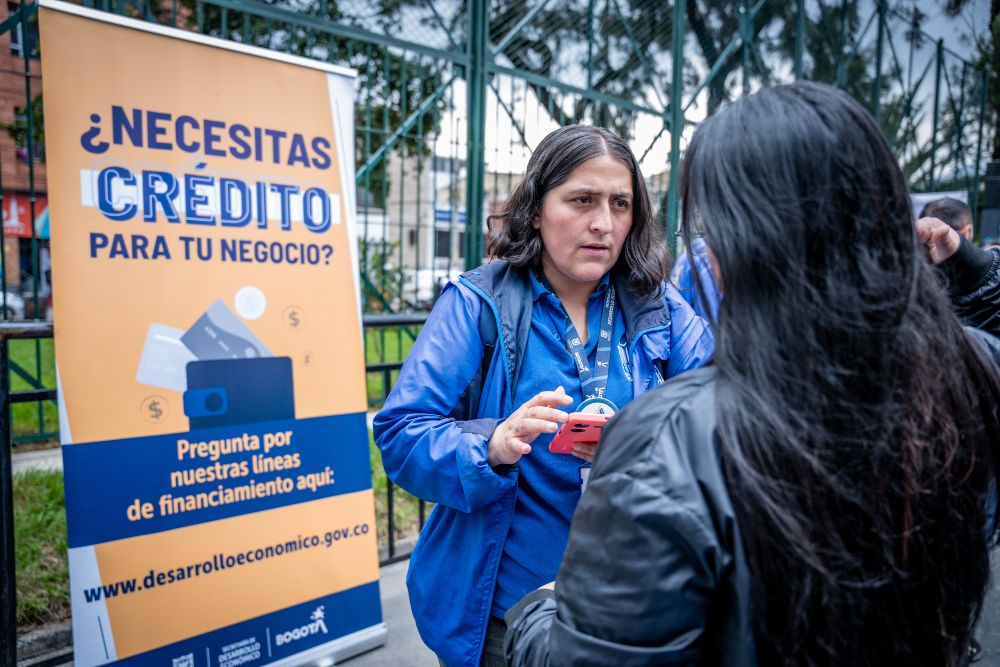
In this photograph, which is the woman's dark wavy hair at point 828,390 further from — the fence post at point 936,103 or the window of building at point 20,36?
the fence post at point 936,103

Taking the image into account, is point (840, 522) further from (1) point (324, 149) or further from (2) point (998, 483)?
(1) point (324, 149)

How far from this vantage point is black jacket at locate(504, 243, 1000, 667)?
749 millimetres

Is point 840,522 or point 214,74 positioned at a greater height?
point 214,74

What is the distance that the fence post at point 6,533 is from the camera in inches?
85.3

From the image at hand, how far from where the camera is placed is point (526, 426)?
1.22 metres

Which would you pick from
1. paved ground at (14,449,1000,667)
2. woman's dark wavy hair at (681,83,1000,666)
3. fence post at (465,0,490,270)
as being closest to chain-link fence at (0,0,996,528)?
fence post at (465,0,490,270)

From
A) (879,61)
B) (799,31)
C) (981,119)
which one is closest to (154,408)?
(799,31)

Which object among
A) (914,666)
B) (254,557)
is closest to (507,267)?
(914,666)

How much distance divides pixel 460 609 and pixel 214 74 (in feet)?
6.74

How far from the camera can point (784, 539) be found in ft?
2.43

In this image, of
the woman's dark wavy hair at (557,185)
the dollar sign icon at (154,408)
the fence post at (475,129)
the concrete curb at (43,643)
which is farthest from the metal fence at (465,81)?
the woman's dark wavy hair at (557,185)

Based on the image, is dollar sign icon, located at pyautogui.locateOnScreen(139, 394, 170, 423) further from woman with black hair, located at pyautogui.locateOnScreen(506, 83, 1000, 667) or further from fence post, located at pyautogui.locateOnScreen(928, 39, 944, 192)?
fence post, located at pyautogui.locateOnScreen(928, 39, 944, 192)

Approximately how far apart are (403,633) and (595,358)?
2.05 metres

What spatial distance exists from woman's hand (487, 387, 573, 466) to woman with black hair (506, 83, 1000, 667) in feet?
1.17
